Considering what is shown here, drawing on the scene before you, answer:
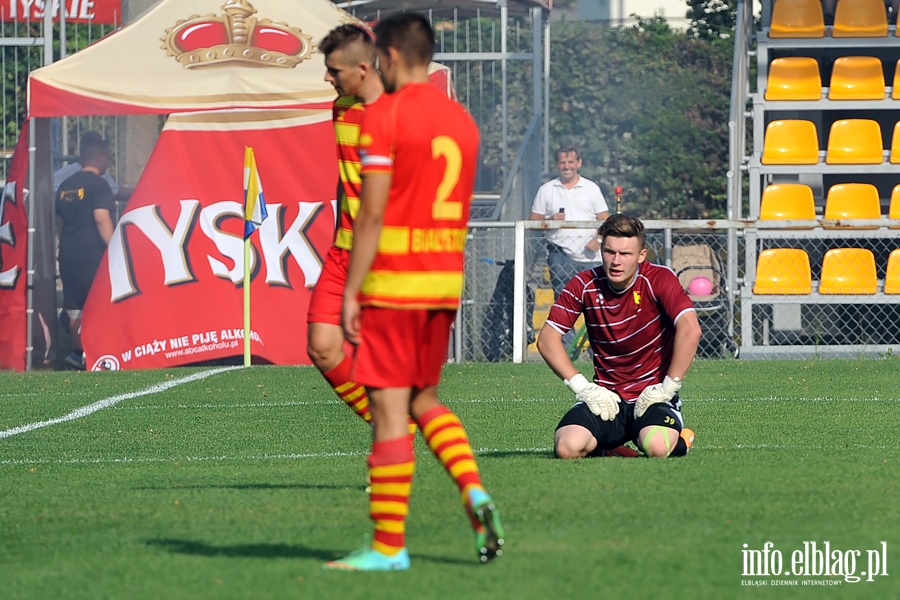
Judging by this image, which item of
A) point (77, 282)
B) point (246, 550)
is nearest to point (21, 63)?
point (77, 282)

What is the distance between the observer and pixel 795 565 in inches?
176

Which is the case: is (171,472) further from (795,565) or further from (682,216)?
(682,216)

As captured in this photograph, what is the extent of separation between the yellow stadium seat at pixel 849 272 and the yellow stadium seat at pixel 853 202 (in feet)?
3.50

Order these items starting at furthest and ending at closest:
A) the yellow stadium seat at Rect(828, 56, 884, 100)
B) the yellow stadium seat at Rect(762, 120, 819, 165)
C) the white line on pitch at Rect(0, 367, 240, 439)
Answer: the yellow stadium seat at Rect(828, 56, 884, 100)
the yellow stadium seat at Rect(762, 120, 819, 165)
the white line on pitch at Rect(0, 367, 240, 439)

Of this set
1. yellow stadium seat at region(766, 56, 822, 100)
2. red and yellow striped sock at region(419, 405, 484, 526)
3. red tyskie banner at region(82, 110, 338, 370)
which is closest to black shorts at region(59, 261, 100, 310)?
red tyskie banner at region(82, 110, 338, 370)

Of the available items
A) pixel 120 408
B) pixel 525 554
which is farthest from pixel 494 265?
pixel 525 554

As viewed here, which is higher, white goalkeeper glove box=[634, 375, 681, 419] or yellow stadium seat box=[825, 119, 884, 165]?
yellow stadium seat box=[825, 119, 884, 165]

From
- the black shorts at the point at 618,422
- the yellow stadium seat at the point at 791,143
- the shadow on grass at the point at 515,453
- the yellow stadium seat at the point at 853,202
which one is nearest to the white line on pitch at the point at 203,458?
the shadow on grass at the point at 515,453

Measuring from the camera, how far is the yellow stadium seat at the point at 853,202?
15.9m

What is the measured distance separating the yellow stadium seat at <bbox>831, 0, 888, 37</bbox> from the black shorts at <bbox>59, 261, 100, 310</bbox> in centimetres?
916

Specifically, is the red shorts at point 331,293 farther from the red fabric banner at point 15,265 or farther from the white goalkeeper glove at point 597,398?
the red fabric banner at point 15,265

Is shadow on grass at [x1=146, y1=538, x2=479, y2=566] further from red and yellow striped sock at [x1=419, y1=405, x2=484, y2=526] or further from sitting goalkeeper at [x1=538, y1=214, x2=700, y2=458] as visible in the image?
sitting goalkeeper at [x1=538, y1=214, x2=700, y2=458]

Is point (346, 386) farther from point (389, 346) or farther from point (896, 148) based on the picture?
point (896, 148)
